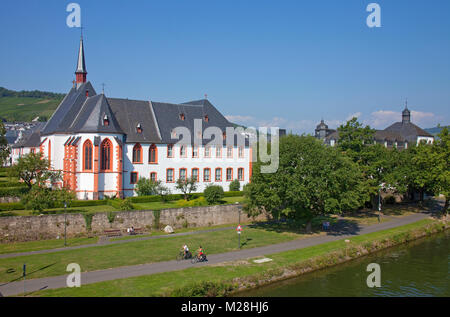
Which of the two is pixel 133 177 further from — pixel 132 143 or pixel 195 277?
pixel 195 277

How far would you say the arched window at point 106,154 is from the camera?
49.7 meters

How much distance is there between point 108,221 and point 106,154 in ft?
47.4

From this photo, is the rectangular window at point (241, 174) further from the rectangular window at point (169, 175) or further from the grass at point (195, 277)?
the grass at point (195, 277)

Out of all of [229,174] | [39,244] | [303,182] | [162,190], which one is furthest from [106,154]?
[303,182]

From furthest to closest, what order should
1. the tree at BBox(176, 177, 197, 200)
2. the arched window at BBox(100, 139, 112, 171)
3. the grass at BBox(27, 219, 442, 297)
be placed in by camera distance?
the tree at BBox(176, 177, 197, 200) → the arched window at BBox(100, 139, 112, 171) → the grass at BBox(27, 219, 442, 297)

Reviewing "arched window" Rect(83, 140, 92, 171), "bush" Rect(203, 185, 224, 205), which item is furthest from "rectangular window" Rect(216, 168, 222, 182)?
"arched window" Rect(83, 140, 92, 171)

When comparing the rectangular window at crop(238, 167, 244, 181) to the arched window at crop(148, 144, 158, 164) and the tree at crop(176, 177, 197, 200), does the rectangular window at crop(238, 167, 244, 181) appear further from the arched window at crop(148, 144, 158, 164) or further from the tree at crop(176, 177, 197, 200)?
the arched window at crop(148, 144, 158, 164)

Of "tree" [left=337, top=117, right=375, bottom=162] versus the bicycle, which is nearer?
the bicycle

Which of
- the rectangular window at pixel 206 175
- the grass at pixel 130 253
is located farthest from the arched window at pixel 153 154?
the grass at pixel 130 253

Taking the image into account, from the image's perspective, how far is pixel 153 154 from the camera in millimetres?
55562

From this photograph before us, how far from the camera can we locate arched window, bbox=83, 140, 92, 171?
1918 inches

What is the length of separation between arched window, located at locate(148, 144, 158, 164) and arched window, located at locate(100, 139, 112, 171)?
21.7ft
